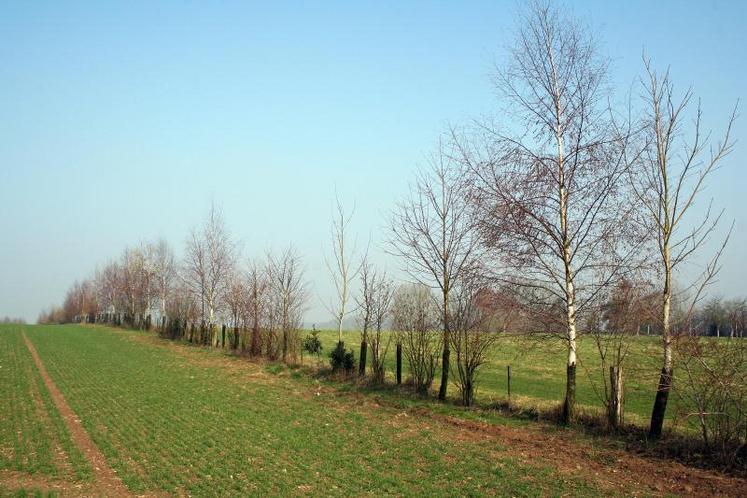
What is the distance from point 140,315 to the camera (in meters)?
63.4

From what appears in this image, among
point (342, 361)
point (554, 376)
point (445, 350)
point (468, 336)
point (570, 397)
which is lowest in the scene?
point (554, 376)

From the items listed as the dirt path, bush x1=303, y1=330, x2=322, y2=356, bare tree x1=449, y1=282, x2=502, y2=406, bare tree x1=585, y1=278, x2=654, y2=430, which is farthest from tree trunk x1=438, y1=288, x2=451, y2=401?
bush x1=303, y1=330, x2=322, y2=356

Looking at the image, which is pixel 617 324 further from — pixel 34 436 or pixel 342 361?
pixel 34 436

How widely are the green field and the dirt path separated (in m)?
0.16

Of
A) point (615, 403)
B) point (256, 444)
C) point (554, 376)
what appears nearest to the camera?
point (256, 444)

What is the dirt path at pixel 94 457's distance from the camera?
968cm

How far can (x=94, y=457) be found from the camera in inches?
456

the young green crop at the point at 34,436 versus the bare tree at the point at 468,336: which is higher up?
the bare tree at the point at 468,336

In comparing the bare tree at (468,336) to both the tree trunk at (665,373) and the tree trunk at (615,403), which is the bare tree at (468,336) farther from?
the tree trunk at (665,373)

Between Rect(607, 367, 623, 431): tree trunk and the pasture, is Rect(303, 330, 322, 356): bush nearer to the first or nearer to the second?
the pasture

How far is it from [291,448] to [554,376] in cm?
2360

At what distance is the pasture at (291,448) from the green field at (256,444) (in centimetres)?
3

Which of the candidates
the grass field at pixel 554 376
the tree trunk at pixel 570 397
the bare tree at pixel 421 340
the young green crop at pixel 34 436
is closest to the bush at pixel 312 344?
the grass field at pixel 554 376

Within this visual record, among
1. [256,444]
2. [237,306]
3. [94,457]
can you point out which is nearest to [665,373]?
[256,444]
